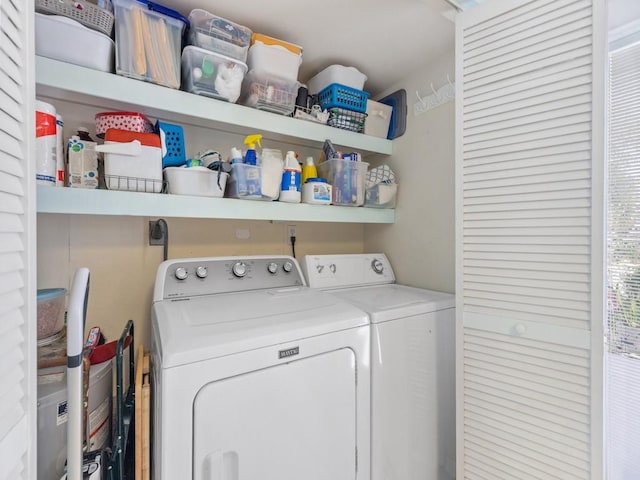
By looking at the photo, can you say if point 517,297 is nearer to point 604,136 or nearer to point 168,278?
point 604,136

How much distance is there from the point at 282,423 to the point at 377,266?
49.2 inches

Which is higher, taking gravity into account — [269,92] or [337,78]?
[337,78]

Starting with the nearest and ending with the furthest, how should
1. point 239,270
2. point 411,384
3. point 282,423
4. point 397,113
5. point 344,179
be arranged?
point 282,423 → point 411,384 → point 239,270 → point 344,179 → point 397,113

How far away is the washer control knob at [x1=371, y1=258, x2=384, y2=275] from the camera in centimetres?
205

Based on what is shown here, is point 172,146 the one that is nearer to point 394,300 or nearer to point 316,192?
point 316,192

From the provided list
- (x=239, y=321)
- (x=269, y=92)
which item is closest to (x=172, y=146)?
(x=269, y=92)

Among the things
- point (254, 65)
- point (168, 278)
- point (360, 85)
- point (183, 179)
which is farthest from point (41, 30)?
point (360, 85)

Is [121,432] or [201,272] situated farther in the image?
A: [201,272]

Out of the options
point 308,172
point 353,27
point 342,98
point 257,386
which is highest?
point 353,27

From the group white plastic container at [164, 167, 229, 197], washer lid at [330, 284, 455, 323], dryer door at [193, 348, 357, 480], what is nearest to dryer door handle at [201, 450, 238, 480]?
dryer door at [193, 348, 357, 480]

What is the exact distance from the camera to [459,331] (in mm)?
1321

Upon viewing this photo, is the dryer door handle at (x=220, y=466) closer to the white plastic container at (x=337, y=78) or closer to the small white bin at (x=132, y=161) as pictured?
the small white bin at (x=132, y=161)

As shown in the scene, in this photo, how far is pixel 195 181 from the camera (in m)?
1.39

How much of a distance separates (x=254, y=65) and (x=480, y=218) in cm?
129
